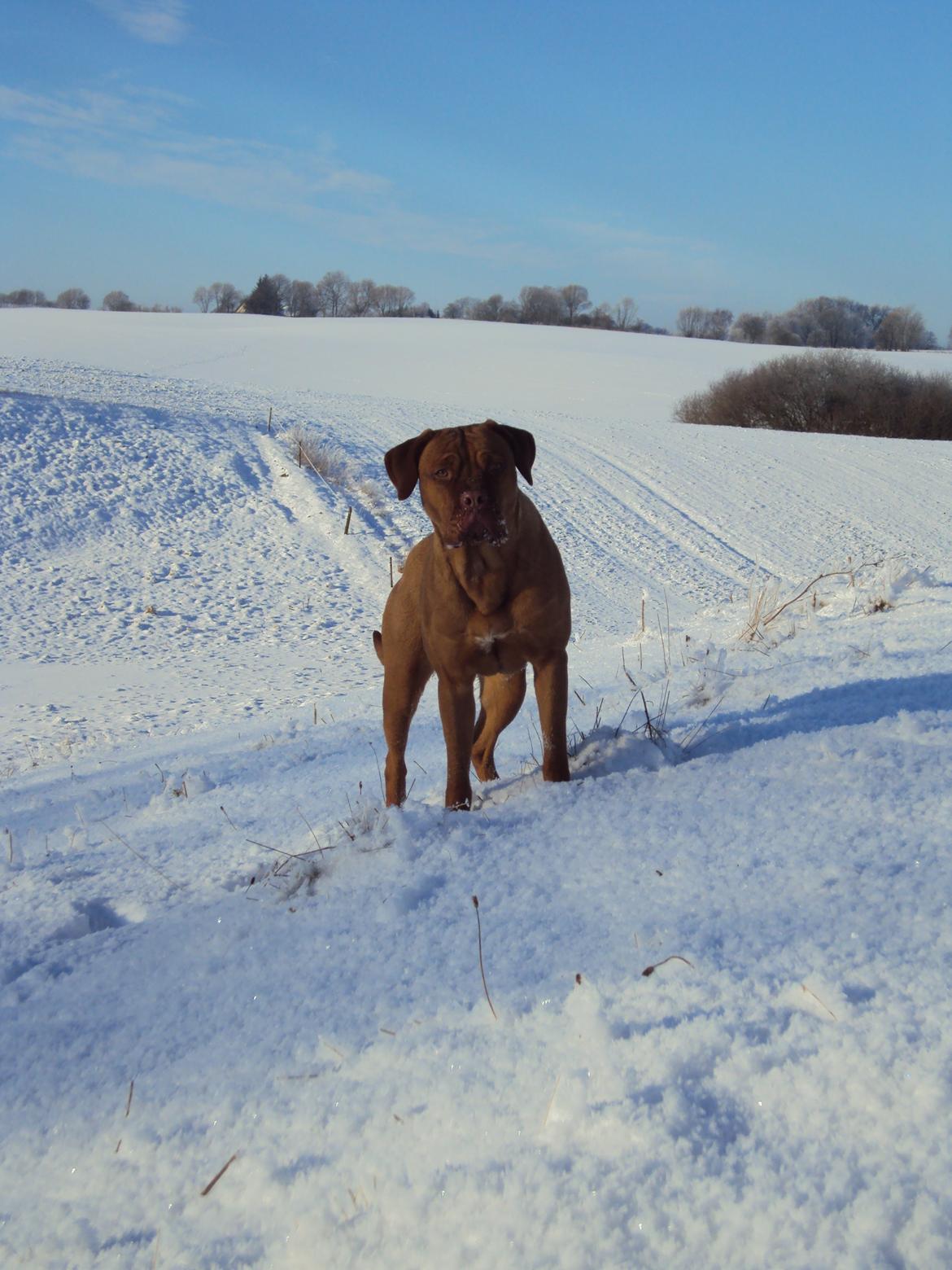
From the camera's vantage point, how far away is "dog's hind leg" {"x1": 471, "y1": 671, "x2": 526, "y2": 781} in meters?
4.09

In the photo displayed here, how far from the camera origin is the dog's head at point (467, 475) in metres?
3.24

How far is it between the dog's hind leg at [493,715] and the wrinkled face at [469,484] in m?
0.88

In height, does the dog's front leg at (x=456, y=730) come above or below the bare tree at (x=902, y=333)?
below

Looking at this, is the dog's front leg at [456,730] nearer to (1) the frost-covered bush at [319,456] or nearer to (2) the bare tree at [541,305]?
(1) the frost-covered bush at [319,456]

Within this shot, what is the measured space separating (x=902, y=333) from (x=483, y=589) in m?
106

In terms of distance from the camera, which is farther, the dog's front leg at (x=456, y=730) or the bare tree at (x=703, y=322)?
the bare tree at (x=703, y=322)

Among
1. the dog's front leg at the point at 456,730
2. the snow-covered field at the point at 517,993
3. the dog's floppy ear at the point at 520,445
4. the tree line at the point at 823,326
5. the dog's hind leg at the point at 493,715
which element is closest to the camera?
the snow-covered field at the point at 517,993

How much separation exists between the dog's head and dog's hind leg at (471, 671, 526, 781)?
0.85m

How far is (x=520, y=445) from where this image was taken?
3719 mm

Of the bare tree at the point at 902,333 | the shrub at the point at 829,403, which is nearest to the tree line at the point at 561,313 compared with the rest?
the bare tree at the point at 902,333

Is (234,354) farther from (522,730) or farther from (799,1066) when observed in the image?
(799,1066)

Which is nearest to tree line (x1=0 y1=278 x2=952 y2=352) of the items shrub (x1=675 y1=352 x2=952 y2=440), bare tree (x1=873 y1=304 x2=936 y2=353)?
bare tree (x1=873 y1=304 x2=936 y2=353)

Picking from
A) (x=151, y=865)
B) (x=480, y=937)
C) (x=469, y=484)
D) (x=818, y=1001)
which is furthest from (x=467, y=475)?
(x=818, y=1001)

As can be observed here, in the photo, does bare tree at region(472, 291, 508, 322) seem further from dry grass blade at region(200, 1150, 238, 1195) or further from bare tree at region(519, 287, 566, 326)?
dry grass blade at region(200, 1150, 238, 1195)
